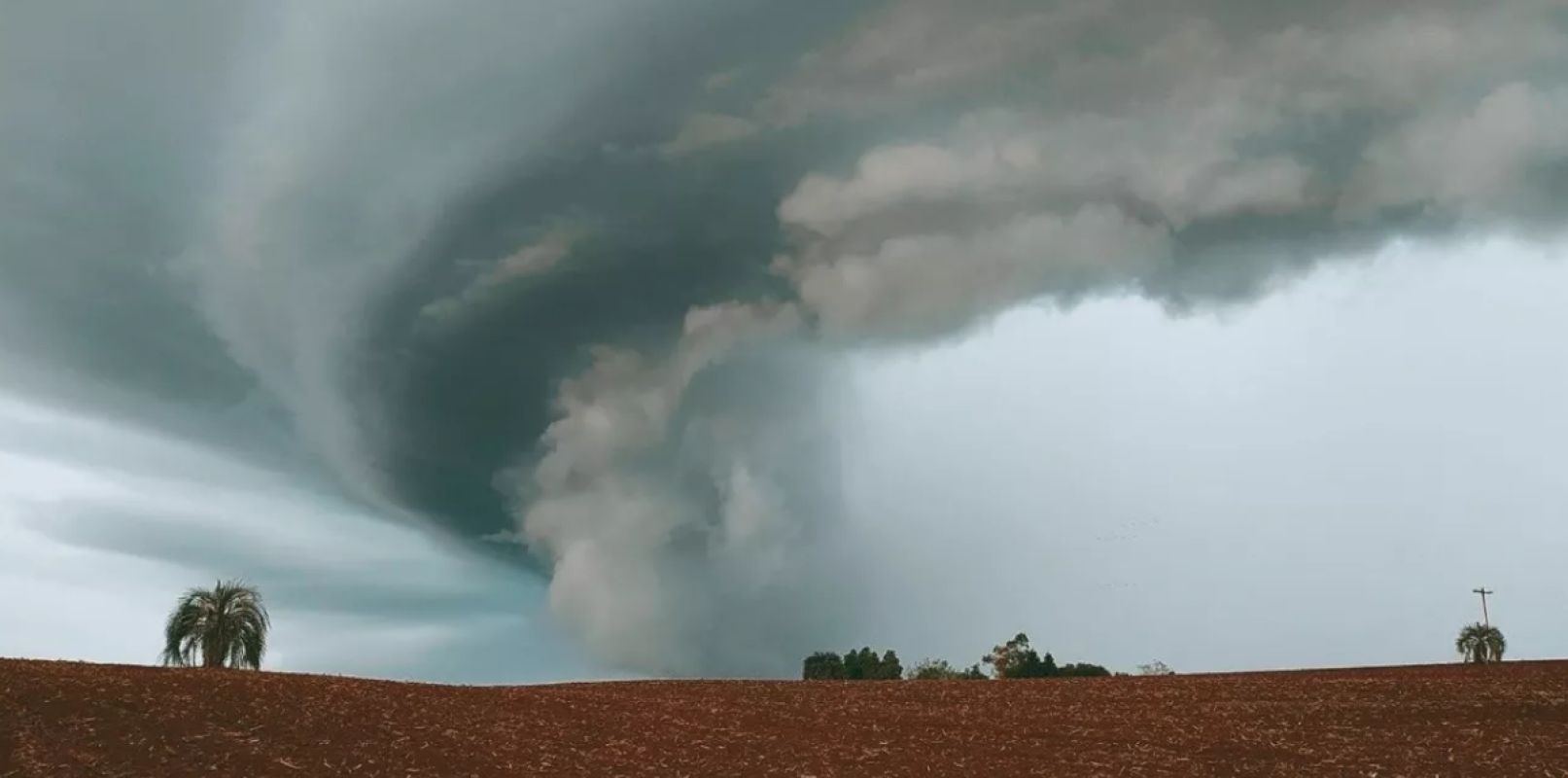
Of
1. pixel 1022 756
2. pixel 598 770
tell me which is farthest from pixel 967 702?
pixel 598 770

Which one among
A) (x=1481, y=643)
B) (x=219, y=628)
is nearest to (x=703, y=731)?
(x=219, y=628)

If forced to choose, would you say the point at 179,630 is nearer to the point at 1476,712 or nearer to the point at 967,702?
the point at 967,702

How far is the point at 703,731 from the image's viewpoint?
2950 centimetres

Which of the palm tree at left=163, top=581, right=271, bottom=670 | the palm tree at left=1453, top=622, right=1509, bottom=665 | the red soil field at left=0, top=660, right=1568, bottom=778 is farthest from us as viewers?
the palm tree at left=1453, top=622, right=1509, bottom=665

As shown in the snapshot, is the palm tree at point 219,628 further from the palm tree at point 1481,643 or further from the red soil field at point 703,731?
the palm tree at point 1481,643

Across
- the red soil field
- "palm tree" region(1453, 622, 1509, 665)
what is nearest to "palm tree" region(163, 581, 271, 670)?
the red soil field

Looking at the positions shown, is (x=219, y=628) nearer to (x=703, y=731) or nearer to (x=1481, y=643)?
(x=703, y=731)

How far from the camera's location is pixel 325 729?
2595cm

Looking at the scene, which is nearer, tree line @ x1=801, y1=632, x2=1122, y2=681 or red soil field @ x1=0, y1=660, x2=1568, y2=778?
red soil field @ x1=0, y1=660, x2=1568, y2=778

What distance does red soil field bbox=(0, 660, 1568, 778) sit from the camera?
77.7 ft

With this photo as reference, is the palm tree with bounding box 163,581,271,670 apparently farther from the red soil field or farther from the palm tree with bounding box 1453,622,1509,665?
the palm tree with bounding box 1453,622,1509,665

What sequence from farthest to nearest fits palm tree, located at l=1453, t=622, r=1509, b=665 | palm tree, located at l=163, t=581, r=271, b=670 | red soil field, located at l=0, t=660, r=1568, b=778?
palm tree, located at l=1453, t=622, r=1509, b=665
palm tree, located at l=163, t=581, r=271, b=670
red soil field, located at l=0, t=660, r=1568, b=778

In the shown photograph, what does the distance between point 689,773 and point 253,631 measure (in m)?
30.8

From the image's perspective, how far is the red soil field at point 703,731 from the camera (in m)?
23.7
